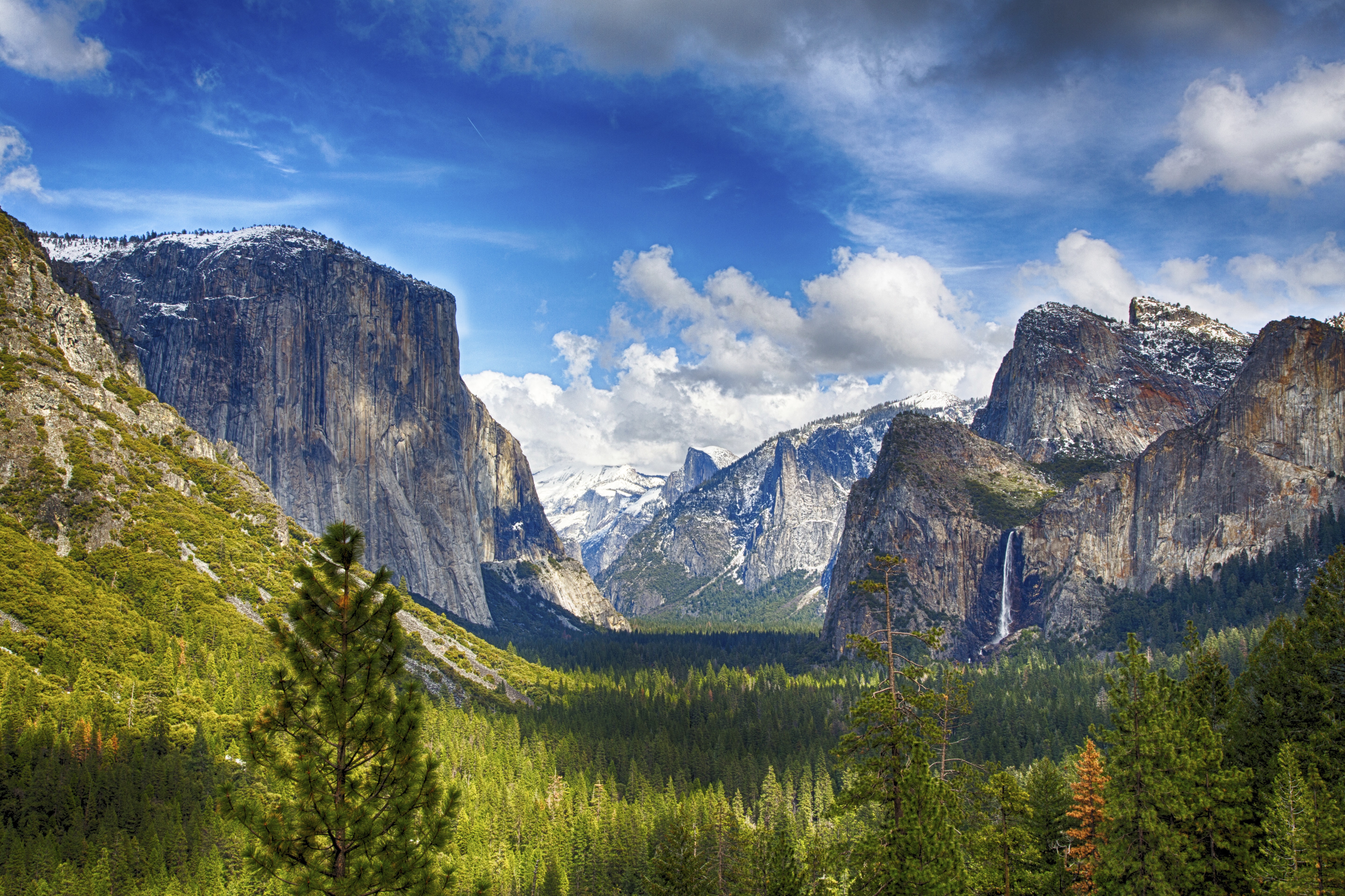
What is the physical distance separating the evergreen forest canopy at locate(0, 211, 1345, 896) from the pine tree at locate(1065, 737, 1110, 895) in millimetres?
204

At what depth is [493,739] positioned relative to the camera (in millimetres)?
111938

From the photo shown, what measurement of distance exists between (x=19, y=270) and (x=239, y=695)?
263 ft

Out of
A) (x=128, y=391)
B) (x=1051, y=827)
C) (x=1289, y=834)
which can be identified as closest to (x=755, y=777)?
(x=1051, y=827)

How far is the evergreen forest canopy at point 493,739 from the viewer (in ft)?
67.3

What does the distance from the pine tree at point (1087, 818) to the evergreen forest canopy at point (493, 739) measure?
0.20 metres

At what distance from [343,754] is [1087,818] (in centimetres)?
3612

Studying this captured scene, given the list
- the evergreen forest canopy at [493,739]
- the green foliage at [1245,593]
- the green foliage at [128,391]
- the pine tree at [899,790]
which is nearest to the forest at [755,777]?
the pine tree at [899,790]

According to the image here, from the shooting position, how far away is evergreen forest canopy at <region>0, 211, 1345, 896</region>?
2052cm

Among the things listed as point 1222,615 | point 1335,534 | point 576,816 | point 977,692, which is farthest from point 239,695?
point 1335,534

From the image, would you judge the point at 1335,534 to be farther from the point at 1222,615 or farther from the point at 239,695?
the point at 239,695

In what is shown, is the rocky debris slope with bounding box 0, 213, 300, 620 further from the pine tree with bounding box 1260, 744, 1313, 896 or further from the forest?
the pine tree with bounding box 1260, 744, 1313, 896

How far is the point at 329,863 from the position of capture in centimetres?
1938

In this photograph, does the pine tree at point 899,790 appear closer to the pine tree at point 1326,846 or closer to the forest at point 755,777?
the forest at point 755,777

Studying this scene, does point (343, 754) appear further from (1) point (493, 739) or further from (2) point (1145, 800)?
(1) point (493, 739)
